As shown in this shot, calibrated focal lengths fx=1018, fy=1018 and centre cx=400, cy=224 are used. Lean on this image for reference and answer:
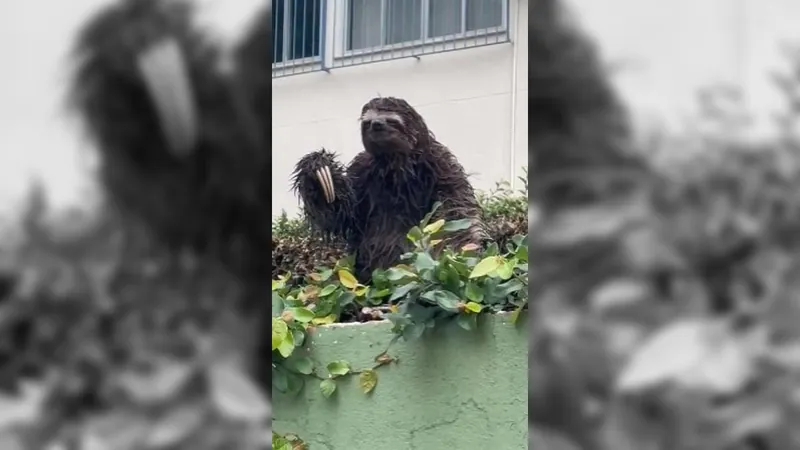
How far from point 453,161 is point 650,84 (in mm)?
1209

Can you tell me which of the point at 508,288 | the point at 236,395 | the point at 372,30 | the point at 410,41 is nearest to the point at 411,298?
the point at 508,288

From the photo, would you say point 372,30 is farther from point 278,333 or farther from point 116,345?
point 116,345

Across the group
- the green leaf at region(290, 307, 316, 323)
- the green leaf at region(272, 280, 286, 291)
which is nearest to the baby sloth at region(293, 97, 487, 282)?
the green leaf at region(272, 280, 286, 291)

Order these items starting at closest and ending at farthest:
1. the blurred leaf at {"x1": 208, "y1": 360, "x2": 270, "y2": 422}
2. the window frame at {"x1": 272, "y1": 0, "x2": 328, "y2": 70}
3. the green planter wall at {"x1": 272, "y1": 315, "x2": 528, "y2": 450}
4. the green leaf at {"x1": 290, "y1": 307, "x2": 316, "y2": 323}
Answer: the blurred leaf at {"x1": 208, "y1": 360, "x2": 270, "y2": 422} → the green planter wall at {"x1": 272, "y1": 315, "x2": 528, "y2": 450} → the green leaf at {"x1": 290, "y1": 307, "x2": 316, "y2": 323} → the window frame at {"x1": 272, "y1": 0, "x2": 328, "y2": 70}

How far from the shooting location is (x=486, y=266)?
165cm

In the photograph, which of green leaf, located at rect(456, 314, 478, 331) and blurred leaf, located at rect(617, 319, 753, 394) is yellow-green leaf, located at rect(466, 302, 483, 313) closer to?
green leaf, located at rect(456, 314, 478, 331)

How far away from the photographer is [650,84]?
1105 millimetres

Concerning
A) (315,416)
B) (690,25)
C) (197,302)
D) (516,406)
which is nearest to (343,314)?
(315,416)

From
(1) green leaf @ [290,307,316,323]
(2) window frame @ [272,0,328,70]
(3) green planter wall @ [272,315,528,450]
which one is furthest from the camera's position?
(2) window frame @ [272,0,328,70]

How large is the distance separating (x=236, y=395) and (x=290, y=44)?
6.19 ft

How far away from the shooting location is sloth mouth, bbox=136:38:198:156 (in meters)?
1.29

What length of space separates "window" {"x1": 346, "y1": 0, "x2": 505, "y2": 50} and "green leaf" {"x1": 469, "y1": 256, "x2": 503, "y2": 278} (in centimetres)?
124

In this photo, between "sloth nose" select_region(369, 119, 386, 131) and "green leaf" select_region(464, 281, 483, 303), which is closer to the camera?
"green leaf" select_region(464, 281, 483, 303)

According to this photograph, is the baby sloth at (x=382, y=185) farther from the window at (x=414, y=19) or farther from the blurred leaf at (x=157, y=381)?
the blurred leaf at (x=157, y=381)
